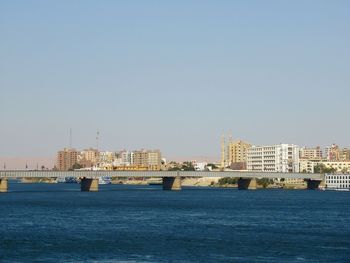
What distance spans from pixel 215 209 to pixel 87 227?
41569 millimetres

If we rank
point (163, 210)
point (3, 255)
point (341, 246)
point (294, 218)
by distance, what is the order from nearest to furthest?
point (3, 255) → point (341, 246) → point (294, 218) → point (163, 210)

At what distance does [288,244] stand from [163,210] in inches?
2118

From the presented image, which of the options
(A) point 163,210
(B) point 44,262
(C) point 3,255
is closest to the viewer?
(B) point 44,262

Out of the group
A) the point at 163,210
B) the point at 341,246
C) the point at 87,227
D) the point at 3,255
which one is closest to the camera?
the point at 3,255

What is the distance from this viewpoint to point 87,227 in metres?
94.1

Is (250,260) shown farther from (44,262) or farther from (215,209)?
(215,209)

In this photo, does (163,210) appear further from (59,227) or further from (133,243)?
(133,243)

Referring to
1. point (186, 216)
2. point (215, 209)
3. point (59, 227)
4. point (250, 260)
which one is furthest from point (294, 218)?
point (250, 260)

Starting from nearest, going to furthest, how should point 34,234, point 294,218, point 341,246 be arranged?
point 341,246 < point 34,234 < point 294,218

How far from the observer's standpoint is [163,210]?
128 meters

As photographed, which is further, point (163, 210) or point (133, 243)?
point (163, 210)

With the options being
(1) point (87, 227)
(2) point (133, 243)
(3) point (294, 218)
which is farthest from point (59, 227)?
(3) point (294, 218)

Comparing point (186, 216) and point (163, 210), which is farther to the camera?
point (163, 210)

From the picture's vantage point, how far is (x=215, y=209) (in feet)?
435
